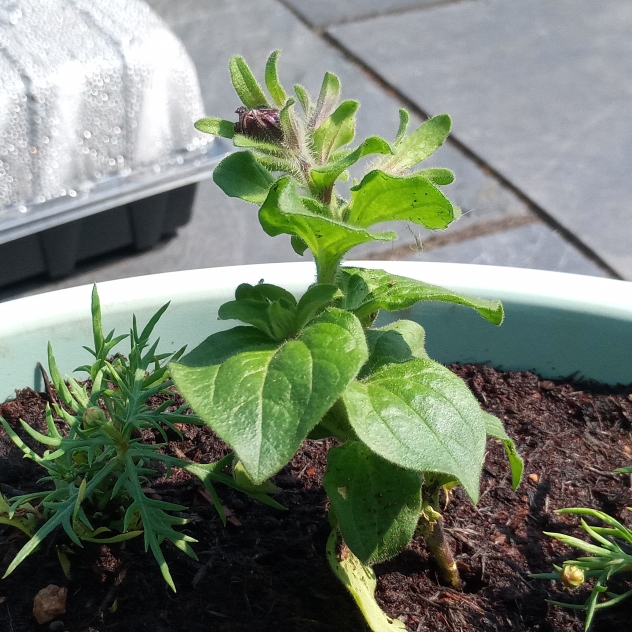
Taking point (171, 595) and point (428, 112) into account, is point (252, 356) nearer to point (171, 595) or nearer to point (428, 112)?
point (171, 595)

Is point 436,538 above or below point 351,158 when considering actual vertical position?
below

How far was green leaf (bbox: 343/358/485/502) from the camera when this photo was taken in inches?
22.2

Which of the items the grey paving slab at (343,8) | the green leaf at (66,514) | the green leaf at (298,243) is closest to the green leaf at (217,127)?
the green leaf at (298,243)

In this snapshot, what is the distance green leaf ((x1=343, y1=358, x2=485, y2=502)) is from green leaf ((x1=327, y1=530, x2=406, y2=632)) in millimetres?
180

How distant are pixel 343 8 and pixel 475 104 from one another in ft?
2.15

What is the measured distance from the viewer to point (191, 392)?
1.88 ft

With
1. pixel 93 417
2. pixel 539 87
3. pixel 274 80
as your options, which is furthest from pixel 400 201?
pixel 539 87

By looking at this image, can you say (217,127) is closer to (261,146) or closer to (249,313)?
(261,146)

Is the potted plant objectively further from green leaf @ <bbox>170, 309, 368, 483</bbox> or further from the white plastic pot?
the white plastic pot

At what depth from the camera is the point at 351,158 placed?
1.90 feet

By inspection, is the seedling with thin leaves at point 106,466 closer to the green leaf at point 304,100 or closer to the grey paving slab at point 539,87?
the green leaf at point 304,100

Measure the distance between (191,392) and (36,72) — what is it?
1.03 metres

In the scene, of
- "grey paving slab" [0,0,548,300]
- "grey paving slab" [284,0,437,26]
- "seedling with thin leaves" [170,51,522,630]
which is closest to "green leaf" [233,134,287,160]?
"seedling with thin leaves" [170,51,522,630]

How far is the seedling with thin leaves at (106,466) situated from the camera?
0.71 m
